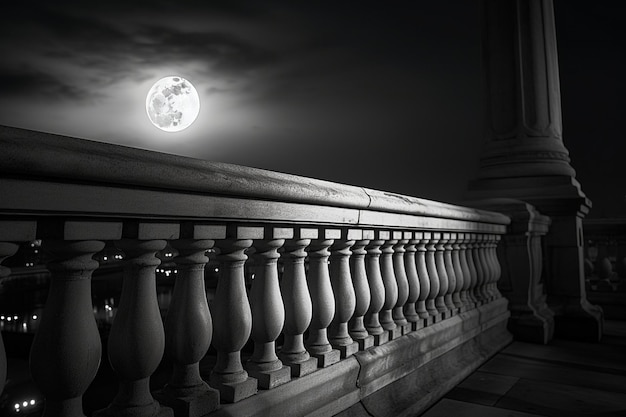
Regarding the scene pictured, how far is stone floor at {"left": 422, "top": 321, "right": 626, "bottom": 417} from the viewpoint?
2322 mm

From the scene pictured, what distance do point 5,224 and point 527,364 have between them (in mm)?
3369

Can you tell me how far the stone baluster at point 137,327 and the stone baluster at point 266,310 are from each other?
0.43 m

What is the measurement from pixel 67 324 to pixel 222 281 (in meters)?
0.49

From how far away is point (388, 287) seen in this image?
7.55ft

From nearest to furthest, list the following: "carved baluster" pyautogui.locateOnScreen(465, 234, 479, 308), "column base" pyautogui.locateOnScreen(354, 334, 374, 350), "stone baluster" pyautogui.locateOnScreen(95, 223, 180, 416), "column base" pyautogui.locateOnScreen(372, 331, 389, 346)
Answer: "stone baluster" pyautogui.locateOnScreen(95, 223, 180, 416) → "column base" pyautogui.locateOnScreen(354, 334, 374, 350) → "column base" pyautogui.locateOnScreen(372, 331, 389, 346) → "carved baluster" pyautogui.locateOnScreen(465, 234, 479, 308)

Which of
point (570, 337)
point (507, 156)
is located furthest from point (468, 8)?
point (570, 337)

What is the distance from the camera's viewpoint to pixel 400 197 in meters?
2.23

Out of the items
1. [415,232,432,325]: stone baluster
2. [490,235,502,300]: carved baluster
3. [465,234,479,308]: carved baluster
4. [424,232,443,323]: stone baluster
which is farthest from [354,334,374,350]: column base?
[490,235,502,300]: carved baluster

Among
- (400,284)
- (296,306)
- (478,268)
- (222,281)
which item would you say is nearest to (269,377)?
(296,306)

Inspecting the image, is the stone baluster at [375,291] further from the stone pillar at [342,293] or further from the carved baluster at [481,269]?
the carved baluster at [481,269]

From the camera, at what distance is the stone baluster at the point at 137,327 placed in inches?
42.6

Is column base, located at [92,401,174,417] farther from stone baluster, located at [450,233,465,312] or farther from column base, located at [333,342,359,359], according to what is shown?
stone baluster, located at [450,233,465,312]

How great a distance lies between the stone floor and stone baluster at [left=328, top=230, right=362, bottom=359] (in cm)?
67

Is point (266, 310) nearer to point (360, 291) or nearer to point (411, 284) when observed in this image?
point (360, 291)
